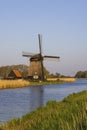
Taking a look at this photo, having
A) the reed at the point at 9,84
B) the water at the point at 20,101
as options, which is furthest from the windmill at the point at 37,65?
the water at the point at 20,101

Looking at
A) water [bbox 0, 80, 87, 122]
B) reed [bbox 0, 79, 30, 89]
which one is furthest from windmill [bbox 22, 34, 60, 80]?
water [bbox 0, 80, 87, 122]

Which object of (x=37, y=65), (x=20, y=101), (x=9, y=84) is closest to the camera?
(x=20, y=101)

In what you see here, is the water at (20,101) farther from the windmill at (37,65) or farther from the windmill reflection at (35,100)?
the windmill at (37,65)

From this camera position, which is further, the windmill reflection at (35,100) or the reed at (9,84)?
the reed at (9,84)

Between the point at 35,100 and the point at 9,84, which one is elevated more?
the point at 9,84

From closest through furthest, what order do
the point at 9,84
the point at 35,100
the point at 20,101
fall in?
the point at 20,101 < the point at 35,100 < the point at 9,84

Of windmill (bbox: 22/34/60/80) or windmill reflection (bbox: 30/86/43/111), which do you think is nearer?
windmill reflection (bbox: 30/86/43/111)

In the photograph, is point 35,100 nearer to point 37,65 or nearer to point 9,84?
point 9,84

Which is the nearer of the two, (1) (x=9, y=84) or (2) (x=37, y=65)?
(1) (x=9, y=84)

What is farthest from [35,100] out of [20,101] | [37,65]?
[37,65]

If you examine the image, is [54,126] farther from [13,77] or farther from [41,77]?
[13,77]

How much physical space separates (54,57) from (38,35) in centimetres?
600

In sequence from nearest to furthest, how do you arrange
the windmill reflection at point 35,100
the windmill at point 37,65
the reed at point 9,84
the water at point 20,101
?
the water at point 20,101, the windmill reflection at point 35,100, the reed at point 9,84, the windmill at point 37,65

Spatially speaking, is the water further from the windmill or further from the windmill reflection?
the windmill
